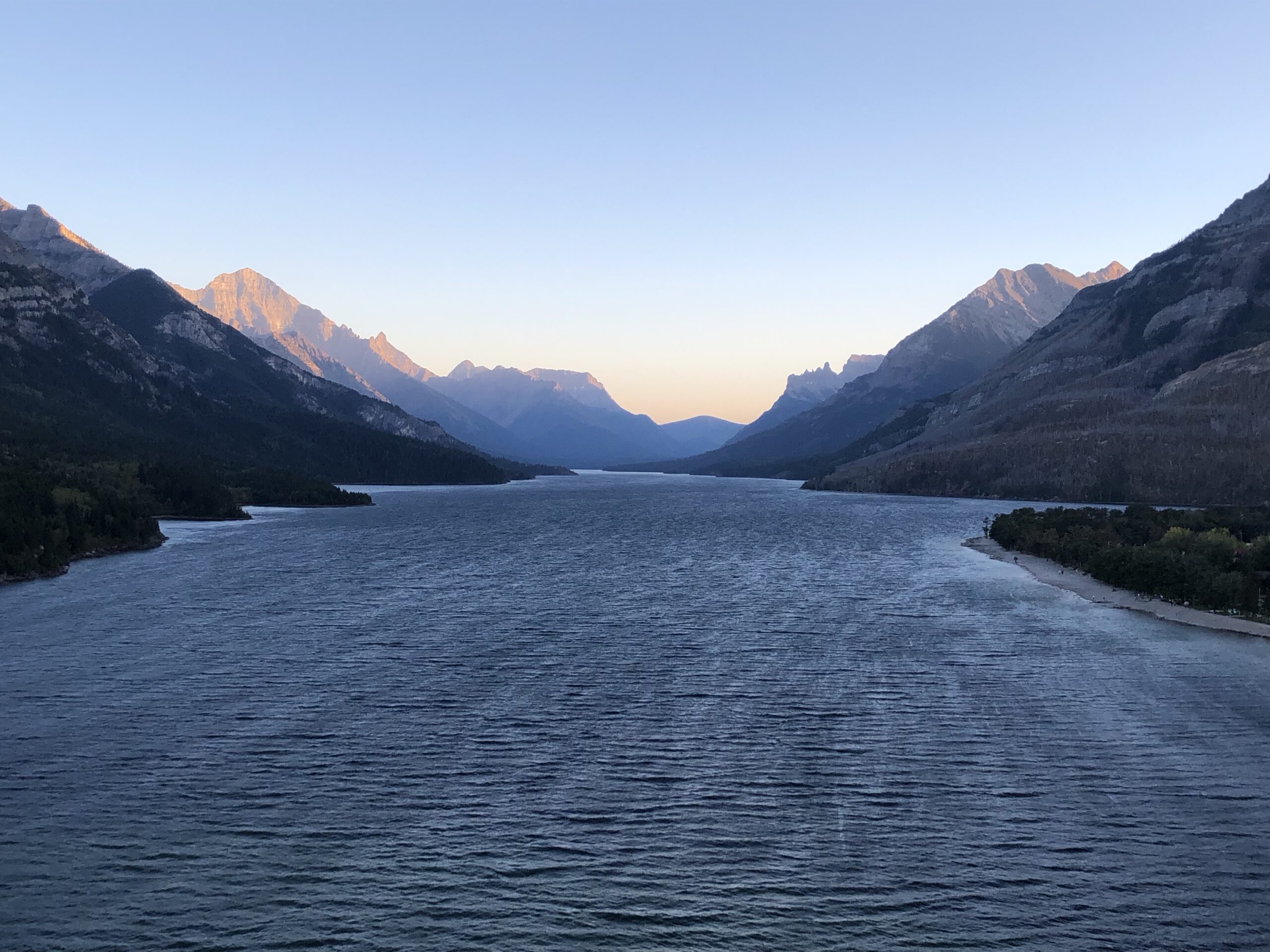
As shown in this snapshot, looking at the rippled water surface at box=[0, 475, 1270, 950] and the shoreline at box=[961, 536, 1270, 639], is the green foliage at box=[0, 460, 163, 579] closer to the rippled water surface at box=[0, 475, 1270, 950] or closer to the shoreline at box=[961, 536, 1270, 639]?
the rippled water surface at box=[0, 475, 1270, 950]

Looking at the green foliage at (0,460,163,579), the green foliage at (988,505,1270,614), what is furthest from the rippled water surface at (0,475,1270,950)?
the green foliage at (0,460,163,579)

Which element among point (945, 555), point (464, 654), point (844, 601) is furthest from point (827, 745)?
point (945, 555)

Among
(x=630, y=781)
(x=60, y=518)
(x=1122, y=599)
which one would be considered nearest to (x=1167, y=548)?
(x=1122, y=599)

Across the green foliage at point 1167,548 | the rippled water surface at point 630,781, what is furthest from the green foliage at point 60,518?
the green foliage at point 1167,548

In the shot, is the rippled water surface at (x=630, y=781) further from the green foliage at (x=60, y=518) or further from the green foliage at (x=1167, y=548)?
the green foliage at (x=60, y=518)

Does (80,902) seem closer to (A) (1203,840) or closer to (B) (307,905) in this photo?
(B) (307,905)
